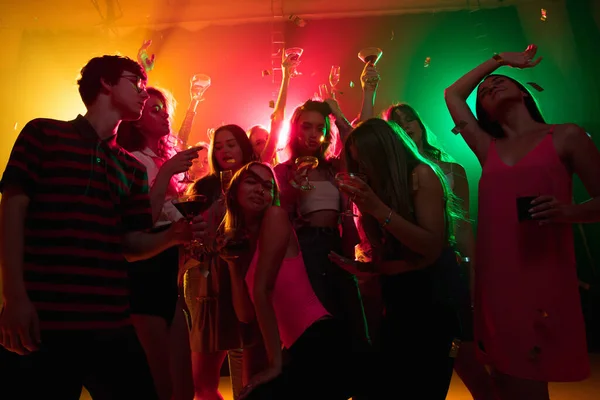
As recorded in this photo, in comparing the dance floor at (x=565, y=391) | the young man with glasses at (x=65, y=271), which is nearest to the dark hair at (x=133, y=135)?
the young man with glasses at (x=65, y=271)

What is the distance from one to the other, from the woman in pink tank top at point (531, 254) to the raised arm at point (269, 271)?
0.85 meters

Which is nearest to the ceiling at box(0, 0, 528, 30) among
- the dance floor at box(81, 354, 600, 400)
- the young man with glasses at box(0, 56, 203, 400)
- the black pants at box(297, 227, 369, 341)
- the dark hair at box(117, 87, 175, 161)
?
the dark hair at box(117, 87, 175, 161)

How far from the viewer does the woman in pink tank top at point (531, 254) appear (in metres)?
1.59

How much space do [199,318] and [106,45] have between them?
15.9 ft

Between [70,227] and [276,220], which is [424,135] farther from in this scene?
[70,227]

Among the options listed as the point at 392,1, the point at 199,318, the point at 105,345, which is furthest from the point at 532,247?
the point at 392,1

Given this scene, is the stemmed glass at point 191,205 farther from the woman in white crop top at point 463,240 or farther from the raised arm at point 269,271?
the woman in white crop top at point 463,240

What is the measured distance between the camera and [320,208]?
2.64 meters

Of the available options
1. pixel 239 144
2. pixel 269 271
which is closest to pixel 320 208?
pixel 239 144

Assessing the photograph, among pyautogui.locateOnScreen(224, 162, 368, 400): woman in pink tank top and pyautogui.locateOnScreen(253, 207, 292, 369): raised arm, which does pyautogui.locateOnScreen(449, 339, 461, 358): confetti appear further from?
pyautogui.locateOnScreen(253, 207, 292, 369): raised arm

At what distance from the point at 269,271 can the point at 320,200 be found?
99 centimetres

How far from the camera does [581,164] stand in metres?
1.67

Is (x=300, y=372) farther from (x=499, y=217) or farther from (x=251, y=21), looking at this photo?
(x=251, y=21)

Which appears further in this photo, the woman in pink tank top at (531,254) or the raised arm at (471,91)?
the raised arm at (471,91)
